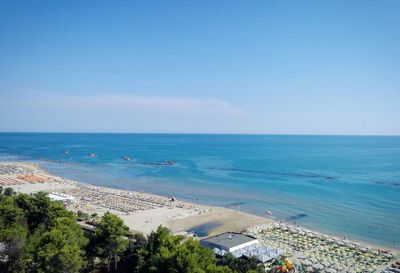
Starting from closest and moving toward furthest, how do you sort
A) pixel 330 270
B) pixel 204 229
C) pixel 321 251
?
pixel 330 270 < pixel 321 251 < pixel 204 229

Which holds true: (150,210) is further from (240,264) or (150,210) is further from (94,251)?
(240,264)

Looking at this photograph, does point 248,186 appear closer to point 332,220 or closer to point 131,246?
point 332,220

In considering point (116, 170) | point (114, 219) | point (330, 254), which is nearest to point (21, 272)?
point (114, 219)

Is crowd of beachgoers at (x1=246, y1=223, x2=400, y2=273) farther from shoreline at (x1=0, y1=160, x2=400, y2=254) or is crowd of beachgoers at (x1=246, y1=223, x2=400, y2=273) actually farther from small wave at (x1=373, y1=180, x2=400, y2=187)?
small wave at (x1=373, y1=180, x2=400, y2=187)

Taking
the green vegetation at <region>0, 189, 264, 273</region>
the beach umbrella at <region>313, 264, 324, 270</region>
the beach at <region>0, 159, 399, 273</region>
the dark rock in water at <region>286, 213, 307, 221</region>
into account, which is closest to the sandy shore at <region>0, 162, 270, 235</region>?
the beach at <region>0, 159, 399, 273</region>

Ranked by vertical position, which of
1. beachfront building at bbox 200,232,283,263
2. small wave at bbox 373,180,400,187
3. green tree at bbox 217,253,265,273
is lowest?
small wave at bbox 373,180,400,187

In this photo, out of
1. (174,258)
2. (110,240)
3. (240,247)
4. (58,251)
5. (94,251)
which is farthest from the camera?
(240,247)

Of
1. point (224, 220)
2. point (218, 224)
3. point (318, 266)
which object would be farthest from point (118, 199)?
point (318, 266)

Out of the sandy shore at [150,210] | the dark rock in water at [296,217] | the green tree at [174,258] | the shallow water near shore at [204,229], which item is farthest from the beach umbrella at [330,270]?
the dark rock in water at [296,217]
